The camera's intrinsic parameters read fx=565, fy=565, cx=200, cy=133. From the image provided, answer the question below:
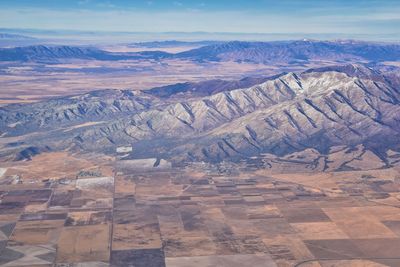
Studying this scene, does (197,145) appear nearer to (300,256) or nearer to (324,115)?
(324,115)

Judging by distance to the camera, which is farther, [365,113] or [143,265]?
[365,113]

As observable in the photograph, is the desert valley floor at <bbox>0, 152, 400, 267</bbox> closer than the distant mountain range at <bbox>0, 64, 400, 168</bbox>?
Yes

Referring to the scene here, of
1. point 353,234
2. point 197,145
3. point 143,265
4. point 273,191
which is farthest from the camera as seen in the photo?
point 197,145

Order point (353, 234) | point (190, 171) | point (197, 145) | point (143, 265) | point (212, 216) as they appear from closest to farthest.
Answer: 1. point (143, 265)
2. point (353, 234)
3. point (212, 216)
4. point (190, 171)
5. point (197, 145)

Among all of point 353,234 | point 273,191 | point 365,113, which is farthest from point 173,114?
point 353,234
